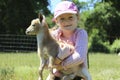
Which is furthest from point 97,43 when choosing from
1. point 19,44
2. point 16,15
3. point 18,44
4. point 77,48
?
point 77,48

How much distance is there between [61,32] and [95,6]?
51472 mm

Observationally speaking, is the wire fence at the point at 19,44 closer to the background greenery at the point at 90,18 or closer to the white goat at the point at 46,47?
the background greenery at the point at 90,18

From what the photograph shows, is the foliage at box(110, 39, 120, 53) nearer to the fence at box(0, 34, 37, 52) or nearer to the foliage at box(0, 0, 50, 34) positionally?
the foliage at box(0, 0, 50, 34)

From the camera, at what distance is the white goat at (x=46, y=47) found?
404cm

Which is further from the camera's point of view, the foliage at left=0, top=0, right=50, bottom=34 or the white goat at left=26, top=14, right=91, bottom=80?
the foliage at left=0, top=0, right=50, bottom=34

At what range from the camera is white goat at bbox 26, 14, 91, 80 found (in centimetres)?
404

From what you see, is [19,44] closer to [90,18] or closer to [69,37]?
[69,37]

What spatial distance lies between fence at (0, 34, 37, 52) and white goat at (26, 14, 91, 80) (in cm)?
2123

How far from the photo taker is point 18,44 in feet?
84.1

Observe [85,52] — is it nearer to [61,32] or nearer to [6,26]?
[61,32]

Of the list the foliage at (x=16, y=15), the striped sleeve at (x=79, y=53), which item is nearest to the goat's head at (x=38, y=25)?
the striped sleeve at (x=79, y=53)

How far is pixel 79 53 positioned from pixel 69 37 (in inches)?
9.7

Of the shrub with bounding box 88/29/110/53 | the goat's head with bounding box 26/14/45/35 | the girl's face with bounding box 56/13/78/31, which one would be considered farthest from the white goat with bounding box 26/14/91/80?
the shrub with bounding box 88/29/110/53

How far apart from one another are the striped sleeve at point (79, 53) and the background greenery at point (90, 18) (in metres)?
38.9
